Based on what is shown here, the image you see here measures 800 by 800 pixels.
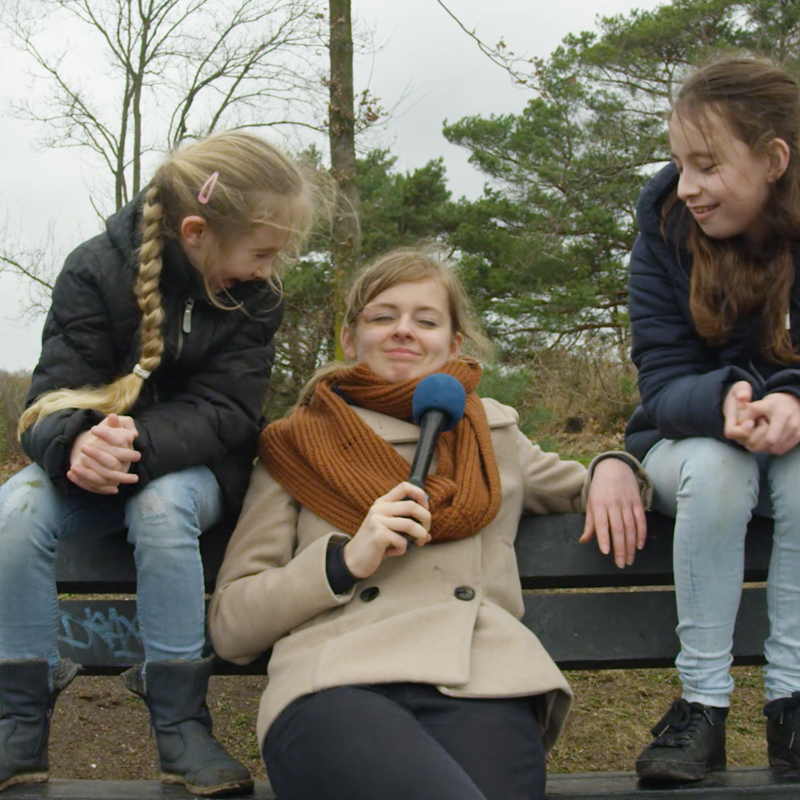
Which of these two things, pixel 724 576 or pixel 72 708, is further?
pixel 72 708

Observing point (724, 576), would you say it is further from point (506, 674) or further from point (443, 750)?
point (443, 750)

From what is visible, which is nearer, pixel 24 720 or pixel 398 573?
pixel 24 720

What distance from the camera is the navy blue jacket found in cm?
235

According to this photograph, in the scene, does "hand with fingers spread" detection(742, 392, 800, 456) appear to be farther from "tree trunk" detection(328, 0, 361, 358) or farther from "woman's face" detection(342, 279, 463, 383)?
"tree trunk" detection(328, 0, 361, 358)

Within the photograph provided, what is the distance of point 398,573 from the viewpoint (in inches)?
88.7

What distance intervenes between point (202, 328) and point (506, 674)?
1.05m

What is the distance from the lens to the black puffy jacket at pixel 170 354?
7.61 feet

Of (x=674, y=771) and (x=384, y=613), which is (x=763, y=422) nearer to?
(x=674, y=771)

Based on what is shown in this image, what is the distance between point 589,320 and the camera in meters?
17.8

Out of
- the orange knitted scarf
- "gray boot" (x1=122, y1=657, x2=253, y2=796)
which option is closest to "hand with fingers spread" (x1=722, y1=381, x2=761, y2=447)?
the orange knitted scarf

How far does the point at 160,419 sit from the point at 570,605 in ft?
3.54

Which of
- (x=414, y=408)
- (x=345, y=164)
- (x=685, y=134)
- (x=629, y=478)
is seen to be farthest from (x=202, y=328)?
(x=345, y=164)

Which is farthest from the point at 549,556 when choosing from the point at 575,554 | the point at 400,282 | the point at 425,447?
the point at 400,282

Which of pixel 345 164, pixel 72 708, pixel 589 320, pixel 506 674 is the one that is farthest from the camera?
pixel 589 320
